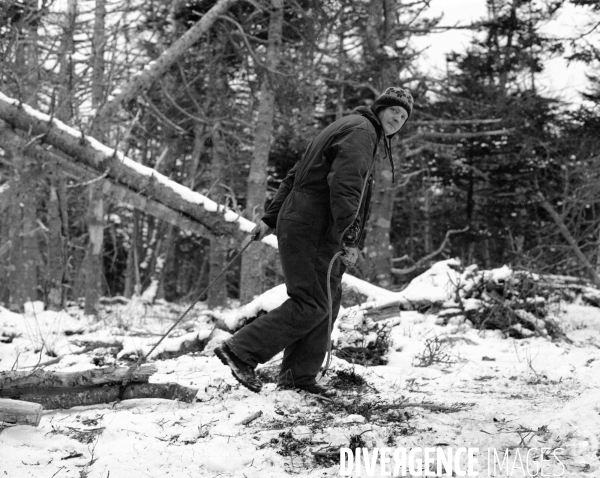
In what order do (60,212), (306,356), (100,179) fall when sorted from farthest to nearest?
(60,212), (100,179), (306,356)

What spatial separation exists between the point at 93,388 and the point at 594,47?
11.5m

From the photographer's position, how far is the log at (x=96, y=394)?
329 centimetres

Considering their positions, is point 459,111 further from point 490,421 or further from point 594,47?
point 490,421

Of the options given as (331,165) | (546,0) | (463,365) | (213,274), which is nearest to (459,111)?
(546,0)

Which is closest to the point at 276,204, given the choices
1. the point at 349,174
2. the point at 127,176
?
the point at 349,174

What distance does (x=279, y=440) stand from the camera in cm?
274

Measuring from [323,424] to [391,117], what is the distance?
2012 mm

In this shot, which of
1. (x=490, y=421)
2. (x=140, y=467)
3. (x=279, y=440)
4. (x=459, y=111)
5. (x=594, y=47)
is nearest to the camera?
(x=140, y=467)

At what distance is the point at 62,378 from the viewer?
3322 mm

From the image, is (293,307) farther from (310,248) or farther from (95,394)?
(95,394)

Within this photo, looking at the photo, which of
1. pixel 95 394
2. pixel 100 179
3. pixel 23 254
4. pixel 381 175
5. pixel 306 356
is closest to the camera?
pixel 95 394

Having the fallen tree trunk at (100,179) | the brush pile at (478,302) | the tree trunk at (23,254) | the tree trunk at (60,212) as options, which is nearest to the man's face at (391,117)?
the brush pile at (478,302)

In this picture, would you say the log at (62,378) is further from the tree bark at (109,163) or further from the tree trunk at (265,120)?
the tree trunk at (265,120)

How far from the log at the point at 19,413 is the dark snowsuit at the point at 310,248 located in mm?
1178
